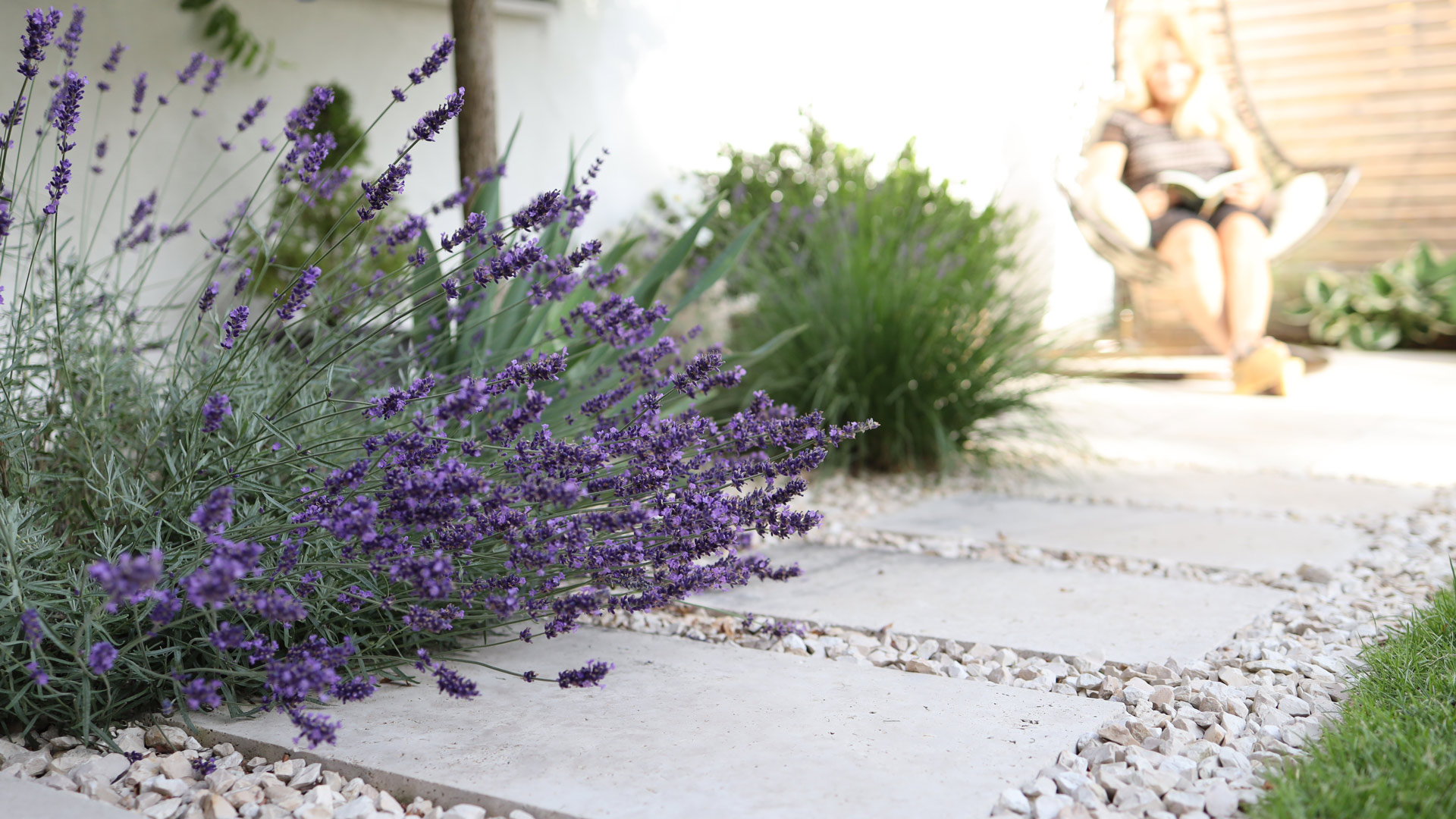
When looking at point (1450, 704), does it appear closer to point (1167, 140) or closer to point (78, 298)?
point (78, 298)

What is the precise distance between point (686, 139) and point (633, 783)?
571cm

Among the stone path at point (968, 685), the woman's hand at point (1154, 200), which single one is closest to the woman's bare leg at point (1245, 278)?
the woman's hand at point (1154, 200)

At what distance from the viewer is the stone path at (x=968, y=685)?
121 centimetres

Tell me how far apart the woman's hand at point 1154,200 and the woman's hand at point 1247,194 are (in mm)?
281

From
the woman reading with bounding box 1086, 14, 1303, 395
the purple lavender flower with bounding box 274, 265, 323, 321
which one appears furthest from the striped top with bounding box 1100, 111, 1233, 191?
the purple lavender flower with bounding box 274, 265, 323, 321

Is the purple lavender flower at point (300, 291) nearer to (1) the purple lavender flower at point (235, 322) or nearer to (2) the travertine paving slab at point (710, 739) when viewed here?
(1) the purple lavender flower at point (235, 322)

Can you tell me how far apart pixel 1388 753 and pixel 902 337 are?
208 cm

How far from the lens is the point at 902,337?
318cm

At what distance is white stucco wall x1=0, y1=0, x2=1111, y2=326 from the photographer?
434 cm

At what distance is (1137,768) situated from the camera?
4.13ft

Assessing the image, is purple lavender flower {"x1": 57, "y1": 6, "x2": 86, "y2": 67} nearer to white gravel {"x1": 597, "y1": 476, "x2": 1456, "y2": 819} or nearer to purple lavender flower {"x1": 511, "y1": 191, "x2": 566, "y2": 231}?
purple lavender flower {"x1": 511, "y1": 191, "x2": 566, "y2": 231}

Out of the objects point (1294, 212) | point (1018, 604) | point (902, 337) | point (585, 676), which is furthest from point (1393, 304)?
point (585, 676)

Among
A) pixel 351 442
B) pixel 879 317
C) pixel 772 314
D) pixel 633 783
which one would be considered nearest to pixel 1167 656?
pixel 633 783

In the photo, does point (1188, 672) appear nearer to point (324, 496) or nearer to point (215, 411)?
point (324, 496)
